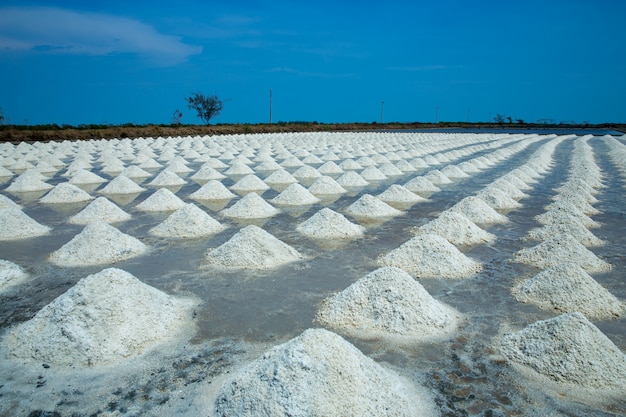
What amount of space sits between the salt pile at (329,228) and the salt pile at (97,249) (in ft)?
4.92

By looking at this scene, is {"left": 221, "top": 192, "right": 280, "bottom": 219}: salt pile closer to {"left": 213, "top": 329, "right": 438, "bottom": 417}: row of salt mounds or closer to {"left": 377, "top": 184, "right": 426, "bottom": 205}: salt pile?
{"left": 377, "top": 184, "right": 426, "bottom": 205}: salt pile

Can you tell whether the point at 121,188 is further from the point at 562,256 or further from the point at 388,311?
the point at 562,256

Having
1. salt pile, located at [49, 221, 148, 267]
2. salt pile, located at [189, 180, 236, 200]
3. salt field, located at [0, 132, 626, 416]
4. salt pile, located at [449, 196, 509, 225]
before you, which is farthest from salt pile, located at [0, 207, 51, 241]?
salt pile, located at [449, 196, 509, 225]

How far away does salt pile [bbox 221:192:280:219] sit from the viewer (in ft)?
16.6

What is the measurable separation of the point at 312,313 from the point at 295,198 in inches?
133

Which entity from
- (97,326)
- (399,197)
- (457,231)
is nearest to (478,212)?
(457,231)

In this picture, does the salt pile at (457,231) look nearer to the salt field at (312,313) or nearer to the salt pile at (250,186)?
the salt field at (312,313)

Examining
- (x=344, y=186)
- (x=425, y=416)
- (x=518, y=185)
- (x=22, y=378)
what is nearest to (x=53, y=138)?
(x=344, y=186)

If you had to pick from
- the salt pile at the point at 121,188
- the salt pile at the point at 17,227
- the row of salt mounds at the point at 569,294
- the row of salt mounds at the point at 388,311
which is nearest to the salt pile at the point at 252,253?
the row of salt mounds at the point at 388,311

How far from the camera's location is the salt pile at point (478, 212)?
15.9 feet

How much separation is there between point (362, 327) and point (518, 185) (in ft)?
18.1

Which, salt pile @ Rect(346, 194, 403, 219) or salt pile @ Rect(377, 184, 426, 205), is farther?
salt pile @ Rect(377, 184, 426, 205)

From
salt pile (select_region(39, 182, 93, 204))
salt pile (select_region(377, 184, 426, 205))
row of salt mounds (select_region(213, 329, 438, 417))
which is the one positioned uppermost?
row of salt mounds (select_region(213, 329, 438, 417))

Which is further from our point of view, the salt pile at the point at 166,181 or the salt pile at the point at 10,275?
the salt pile at the point at 166,181
